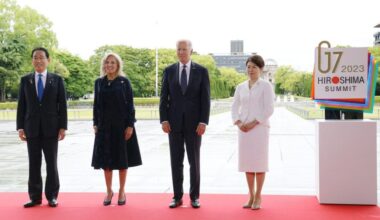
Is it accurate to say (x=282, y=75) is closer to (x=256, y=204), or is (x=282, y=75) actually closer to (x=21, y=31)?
(x=21, y=31)

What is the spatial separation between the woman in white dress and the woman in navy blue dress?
1209 mm

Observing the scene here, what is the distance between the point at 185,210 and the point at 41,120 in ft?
6.16

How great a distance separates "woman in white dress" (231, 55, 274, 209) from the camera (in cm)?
541

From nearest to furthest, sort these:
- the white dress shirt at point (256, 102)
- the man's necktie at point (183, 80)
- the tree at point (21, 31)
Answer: the white dress shirt at point (256, 102) < the man's necktie at point (183, 80) < the tree at point (21, 31)

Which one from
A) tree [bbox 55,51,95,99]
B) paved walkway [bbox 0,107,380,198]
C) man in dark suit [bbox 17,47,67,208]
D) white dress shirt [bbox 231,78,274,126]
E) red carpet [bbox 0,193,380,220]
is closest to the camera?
red carpet [bbox 0,193,380,220]

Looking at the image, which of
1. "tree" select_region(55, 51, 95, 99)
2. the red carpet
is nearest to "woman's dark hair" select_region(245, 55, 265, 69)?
the red carpet

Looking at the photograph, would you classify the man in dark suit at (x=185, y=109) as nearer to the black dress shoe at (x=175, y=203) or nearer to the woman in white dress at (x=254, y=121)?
the black dress shoe at (x=175, y=203)

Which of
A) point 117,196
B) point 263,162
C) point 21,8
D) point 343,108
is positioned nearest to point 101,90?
point 117,196

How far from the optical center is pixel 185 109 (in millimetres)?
5445

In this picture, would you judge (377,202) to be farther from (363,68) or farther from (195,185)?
(195,185)

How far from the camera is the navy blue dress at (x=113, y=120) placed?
554 centimetres

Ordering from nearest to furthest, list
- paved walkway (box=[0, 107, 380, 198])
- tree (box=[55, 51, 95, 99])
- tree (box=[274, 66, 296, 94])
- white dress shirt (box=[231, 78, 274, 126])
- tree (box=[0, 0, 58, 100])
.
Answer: white dress shirt (box=[231, 78, 274, 126]), paved walkway (box=[0, 107, 380, 198]), tree (box=[0, 0, 58, 100]), tree (box=[55, 51, 95, 99]), tree (box=[274, 66, 296, 94])

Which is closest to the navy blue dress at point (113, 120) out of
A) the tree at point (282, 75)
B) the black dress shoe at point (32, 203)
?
the black dress shoe at point (32, 203)

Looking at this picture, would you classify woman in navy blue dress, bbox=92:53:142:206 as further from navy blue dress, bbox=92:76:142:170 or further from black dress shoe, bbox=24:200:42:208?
black dress shoe, bbox=24:200:42:208
